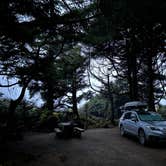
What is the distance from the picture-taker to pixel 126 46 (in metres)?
17.5

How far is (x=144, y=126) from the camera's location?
31.9 feet

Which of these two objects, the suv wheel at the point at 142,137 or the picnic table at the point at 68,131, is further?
the picnic table at the point at 68,131

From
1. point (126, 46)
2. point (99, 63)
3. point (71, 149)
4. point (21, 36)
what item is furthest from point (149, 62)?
point (21, 36)

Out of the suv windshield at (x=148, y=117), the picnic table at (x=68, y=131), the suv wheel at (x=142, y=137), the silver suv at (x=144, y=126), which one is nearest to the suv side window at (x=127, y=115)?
the silver suv at (x=144, y=126)

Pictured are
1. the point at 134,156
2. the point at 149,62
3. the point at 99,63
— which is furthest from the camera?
the point at 99,63

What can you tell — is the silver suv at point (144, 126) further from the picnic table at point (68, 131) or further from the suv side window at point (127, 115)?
the picnic table at point (68, 131)

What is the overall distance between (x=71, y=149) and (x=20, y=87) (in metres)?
6.02

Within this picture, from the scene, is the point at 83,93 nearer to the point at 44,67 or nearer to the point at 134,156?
the point at 44,67

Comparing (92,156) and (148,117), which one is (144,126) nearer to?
(148,117)

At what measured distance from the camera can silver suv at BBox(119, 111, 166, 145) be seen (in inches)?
360

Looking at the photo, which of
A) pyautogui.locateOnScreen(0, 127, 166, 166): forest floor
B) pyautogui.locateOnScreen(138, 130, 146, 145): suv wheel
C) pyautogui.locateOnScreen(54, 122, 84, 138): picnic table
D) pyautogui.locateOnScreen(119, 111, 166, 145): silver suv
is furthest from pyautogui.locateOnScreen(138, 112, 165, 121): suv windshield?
pyautogui.locateOnScreen(54, 122, 84, 138): picnic table

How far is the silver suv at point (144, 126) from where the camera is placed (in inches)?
360

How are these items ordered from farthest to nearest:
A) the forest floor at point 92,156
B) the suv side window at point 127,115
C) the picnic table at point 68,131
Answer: the picnic table at point 68,131 → the suv side window at point 127,115 → the forest floor at point 92,156

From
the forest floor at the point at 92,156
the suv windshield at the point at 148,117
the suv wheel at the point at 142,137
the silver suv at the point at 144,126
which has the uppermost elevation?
the suv windshield at the point at 148,117
